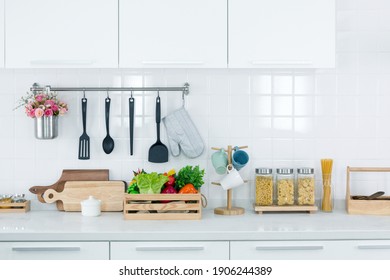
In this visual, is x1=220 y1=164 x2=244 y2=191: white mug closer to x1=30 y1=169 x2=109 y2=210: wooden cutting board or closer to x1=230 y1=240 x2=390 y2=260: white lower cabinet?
x1=230 y1=240 x2=390 y2=260: white lower cabinet

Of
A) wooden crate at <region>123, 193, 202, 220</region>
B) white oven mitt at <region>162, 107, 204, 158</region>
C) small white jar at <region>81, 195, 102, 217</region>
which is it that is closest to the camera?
wooden crate at <region>123, 193, 202, 220</region>

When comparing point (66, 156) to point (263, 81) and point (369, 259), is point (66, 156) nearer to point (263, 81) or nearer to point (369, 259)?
point (263, 81)

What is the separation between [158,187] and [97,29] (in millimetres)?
911

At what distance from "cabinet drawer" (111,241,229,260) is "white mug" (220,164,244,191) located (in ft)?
1.84

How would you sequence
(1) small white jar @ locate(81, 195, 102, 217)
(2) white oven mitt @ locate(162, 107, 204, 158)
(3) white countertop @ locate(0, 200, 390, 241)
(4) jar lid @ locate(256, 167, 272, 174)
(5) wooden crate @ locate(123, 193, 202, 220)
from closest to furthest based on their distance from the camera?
(3) white countertop @ locate(0, 200, 390, 241), (5) wooden crate @ locate(123, 193, 202, 220), (1) small white jar @ locate(81, 195, 102, 217), (4) jar lid @ locate(256, 167, 272, 174), (2) white oven mitt @ locate(162, 107, 204, 158)

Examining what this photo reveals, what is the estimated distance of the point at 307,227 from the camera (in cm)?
305

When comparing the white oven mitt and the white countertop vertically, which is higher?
the white oven mitt

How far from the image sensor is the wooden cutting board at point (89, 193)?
3.56 m

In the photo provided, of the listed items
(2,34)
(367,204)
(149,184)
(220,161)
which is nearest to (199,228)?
(149,184)

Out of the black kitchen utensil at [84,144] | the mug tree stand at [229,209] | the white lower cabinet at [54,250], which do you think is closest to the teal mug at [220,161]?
the mug tree stand at [229,209]

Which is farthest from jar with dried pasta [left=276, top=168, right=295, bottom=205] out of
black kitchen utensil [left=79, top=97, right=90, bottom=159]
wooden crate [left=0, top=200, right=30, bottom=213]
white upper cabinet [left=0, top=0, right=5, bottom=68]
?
white upper cabinet [left=0, top=0, right=5, bottom=68]

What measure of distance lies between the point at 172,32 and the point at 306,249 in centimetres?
133

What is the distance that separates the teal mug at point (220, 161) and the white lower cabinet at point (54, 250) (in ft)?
2.80

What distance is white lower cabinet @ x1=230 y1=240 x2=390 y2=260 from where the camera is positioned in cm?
295
